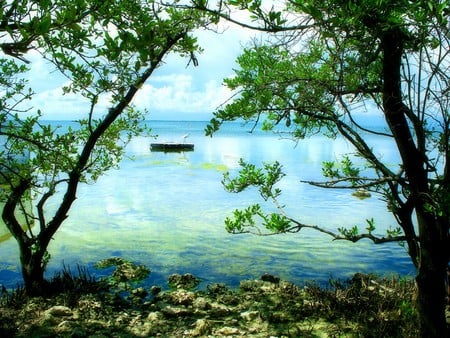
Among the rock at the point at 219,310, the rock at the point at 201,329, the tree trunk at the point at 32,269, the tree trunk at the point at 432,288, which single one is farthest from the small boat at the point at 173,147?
the tree trunk at the point at 432,288

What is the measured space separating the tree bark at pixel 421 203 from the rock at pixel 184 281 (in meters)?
5.70

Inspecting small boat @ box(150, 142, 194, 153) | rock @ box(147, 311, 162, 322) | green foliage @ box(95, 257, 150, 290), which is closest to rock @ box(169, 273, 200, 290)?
green foliage @ box(95, 257, 150, 290)

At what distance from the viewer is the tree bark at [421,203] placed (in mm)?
4691

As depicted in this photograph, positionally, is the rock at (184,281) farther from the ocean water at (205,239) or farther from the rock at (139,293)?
the rock at (139,293)

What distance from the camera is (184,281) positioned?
395 inches

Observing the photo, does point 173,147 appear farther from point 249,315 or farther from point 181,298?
point 249,315

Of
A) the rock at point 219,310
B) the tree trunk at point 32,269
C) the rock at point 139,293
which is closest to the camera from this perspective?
the rock at point 219,310

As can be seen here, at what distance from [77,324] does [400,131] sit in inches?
224

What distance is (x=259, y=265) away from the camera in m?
11.7

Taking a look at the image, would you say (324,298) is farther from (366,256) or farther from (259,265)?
(366,256)

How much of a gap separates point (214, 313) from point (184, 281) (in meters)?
2.50

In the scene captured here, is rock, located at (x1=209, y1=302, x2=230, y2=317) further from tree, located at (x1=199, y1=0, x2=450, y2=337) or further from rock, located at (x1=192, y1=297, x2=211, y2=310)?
tree, located at (x1=199, y1=0, x2=450, y2=337)

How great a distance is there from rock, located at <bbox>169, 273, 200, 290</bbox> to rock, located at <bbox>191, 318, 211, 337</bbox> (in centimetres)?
297

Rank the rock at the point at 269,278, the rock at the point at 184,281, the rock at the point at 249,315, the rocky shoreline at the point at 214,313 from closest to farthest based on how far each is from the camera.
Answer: the rocky shoreline at the point at 214,313
the rock at the point at 249,315
the rock at the point at 184,281
the rock at the point at 269,278
